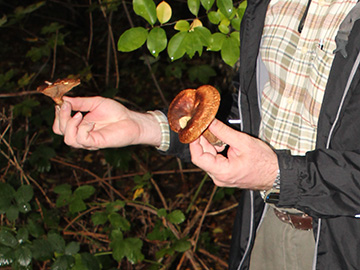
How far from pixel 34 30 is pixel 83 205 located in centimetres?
564

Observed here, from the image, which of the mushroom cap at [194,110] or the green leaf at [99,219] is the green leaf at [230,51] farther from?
the green leaf at [99,219]

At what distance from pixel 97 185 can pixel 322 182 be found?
3.33 m

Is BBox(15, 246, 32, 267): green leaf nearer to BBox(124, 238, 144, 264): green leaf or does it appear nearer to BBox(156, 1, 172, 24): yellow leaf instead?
BBox(124, 238, 144, 264): green leaf

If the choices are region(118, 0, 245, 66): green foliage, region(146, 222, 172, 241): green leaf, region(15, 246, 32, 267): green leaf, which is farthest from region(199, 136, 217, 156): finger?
region(146, 222, 172, 241): green leaf

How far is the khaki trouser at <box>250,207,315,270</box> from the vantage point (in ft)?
5.41

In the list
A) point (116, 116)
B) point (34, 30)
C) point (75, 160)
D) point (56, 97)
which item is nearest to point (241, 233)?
point (116, 116)

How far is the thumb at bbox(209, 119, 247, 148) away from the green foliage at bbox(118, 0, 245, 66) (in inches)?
16.6

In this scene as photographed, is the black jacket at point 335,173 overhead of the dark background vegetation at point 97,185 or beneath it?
overhead

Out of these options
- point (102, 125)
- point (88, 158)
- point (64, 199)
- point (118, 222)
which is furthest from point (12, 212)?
point (88, 158)

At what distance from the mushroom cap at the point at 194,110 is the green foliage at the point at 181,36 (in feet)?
0.83

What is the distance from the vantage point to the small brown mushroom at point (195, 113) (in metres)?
1.33

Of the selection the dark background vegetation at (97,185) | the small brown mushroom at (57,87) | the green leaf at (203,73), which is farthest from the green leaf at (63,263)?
the green leaf at (203,73)

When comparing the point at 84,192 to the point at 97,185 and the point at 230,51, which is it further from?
the point at 97,185

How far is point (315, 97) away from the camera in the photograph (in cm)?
145
